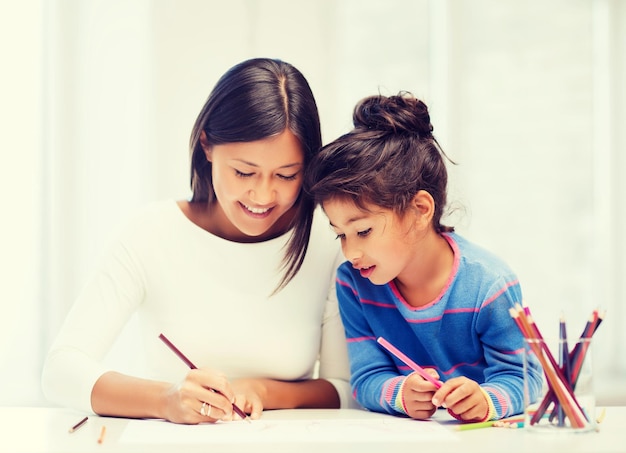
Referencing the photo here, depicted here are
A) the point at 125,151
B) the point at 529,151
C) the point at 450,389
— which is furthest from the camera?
the point at 529,151

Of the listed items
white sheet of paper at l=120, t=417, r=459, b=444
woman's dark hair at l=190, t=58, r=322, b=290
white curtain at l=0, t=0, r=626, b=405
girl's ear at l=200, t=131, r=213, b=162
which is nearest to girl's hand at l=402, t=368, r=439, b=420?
white sheet of paper at l=120, t=417, r=459, b=444

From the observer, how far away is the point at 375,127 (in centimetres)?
147

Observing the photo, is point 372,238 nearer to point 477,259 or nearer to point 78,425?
point 477,259

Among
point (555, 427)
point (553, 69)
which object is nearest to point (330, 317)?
point (555, 427)

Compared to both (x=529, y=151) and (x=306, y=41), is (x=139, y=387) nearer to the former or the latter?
(x=306, y=41)

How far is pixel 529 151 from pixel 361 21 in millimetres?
730

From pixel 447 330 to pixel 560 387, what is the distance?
362 millimetres

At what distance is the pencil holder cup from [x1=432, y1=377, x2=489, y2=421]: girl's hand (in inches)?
4.2

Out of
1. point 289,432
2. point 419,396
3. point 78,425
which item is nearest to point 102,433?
point 78,425

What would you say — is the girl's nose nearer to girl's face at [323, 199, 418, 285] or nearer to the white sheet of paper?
girl's face at [323, 199, 418, 285]

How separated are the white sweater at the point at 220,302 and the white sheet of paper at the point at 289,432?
12.4 inches

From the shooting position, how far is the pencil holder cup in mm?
1086

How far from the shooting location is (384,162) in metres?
1.43

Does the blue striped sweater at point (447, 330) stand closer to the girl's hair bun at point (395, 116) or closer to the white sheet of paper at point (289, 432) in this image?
the white sheet of paper at point (289, 432)
